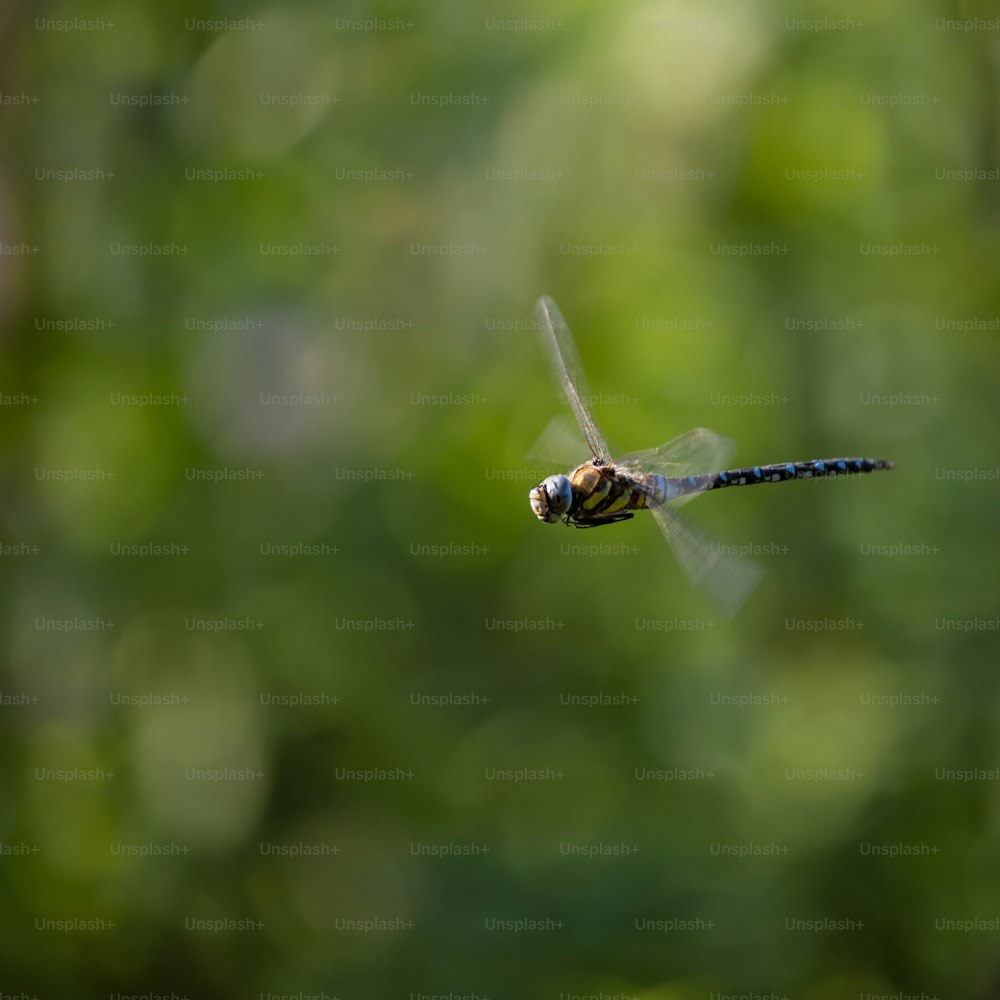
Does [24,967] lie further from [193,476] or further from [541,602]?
[541,602]

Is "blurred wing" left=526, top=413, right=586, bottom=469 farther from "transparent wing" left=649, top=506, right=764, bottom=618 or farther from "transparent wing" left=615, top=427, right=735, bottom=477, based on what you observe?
"transparent wing" left=649, top=506, right=764, bottom=618

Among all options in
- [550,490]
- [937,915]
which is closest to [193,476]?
[550,490]

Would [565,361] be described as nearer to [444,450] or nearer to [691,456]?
[691,456]

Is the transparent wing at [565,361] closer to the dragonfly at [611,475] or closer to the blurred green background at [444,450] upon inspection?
the dragonfly at [611,475]

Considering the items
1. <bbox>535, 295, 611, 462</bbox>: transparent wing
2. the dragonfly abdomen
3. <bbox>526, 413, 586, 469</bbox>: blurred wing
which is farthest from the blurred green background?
<bbox>535, 295, 611, 462</bbox>: transparent wing

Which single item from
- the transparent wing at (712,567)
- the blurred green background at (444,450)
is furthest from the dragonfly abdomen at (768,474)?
the blurred green background at (444,450)
